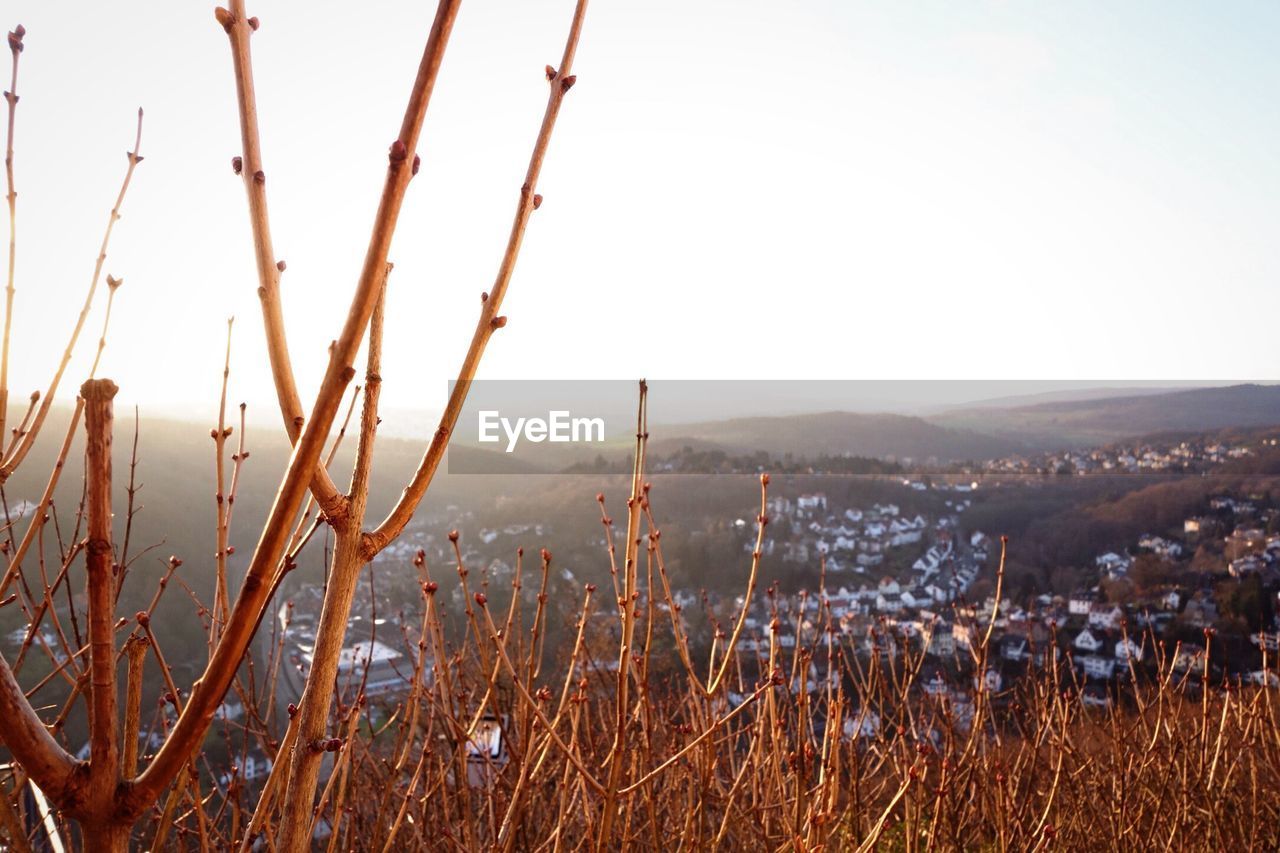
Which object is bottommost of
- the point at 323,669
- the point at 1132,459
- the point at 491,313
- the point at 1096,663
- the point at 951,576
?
the point at 1096,663

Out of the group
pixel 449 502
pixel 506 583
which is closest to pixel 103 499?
pixel 506 583

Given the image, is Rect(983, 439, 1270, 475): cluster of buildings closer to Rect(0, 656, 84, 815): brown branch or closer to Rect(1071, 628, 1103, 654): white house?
Rect(1071, 628, 1103, 654): white house

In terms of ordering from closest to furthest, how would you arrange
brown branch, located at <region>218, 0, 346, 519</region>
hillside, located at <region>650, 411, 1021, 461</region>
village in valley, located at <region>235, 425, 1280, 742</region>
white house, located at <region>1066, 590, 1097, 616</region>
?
brown branch, located at <region>218, 0, 346, 519</region>, village in valley, located at <region>235, 425, 1280, 742</region>, white house, located at <region>1066, 590, 1097, 616</region>, hillside, located at <region>650, 411, 1021, 461</region>

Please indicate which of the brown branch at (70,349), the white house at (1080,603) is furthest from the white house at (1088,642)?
the brown branch at (70,349)

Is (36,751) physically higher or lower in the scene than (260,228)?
lower

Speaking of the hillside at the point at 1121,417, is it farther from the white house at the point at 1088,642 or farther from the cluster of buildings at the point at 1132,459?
the white house at the point at 1088,642

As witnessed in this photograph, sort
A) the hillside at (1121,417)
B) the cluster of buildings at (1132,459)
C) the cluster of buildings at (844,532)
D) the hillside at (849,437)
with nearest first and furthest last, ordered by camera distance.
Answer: the cluster of buildings at (844,532) → the cluster of buildings at (1132,459) → the hillside at (849,437) → the hillside at (1121,417)

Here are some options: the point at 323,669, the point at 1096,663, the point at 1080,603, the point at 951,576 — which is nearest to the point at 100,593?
the point at 323,669

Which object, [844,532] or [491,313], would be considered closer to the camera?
[491,313]

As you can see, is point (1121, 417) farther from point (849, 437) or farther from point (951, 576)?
point (951, 576)

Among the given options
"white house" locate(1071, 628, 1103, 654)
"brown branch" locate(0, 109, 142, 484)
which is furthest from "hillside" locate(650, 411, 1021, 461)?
"brown branch" locate(0, 109, 142, 484)

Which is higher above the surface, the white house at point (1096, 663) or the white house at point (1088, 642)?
the white house at point (1088, 642)

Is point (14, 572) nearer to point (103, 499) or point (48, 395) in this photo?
point (48, 395)
